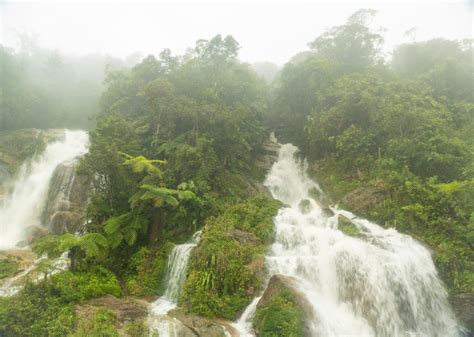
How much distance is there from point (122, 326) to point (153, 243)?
5193mm

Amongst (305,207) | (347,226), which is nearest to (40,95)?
(305,207)

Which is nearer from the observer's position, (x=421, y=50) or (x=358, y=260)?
(x=358, y=260)

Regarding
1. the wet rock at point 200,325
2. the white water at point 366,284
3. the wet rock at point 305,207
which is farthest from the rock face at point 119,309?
the wet rock at point 305,207

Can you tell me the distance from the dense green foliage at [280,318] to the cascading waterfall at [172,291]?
2.06 metres

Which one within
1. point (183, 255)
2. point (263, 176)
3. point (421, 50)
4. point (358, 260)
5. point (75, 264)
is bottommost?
point (75, 264)

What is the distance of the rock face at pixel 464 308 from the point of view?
795 centimetres

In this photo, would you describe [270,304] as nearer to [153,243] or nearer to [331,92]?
[153,243]

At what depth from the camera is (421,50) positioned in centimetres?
2336

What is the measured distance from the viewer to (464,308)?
8141 mm

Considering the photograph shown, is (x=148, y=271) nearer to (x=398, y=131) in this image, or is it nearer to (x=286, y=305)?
(x=286, y=305)

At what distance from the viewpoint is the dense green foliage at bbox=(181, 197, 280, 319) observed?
28.7 feet

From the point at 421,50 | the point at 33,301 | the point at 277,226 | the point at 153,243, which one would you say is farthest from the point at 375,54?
the point at 33,301

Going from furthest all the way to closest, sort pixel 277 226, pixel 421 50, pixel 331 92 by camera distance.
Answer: pixel 421 50 → pixel 331 92 → pixel 277 226

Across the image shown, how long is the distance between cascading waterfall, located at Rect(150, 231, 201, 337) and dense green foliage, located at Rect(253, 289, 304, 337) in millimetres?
2057
